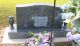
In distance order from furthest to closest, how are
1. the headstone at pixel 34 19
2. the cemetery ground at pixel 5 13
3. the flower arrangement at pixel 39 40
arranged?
the cemetery ground at pixel 5 13 → the headstone at pixel 34 19 → the flower arrangement at pixel 39 40

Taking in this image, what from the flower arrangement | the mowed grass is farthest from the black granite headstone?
the flower arrangement

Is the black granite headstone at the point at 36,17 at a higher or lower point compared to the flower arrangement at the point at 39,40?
higher

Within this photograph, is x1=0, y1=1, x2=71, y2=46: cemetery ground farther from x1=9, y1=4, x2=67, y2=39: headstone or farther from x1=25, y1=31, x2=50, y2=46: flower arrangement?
x1=25, y1=31, x2=50, y2=46: flower arrangement

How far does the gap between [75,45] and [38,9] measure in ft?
2.08

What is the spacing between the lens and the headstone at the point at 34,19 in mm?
2387

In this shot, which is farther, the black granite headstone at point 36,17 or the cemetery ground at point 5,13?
the cemetery ground at point 5,13

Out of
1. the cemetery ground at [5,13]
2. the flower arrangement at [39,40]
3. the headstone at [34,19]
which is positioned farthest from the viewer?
the cemetery ground at [5,13]

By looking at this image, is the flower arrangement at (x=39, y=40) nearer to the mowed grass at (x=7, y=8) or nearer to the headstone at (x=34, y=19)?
the headstone at (x=34, y=19)

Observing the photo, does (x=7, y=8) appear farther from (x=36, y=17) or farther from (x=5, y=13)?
(x=36, y=17)

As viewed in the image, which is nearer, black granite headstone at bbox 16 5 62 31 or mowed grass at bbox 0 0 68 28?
black granite headstone at bbox 16 5 62 31

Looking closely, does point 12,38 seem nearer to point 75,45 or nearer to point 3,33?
point 3,33

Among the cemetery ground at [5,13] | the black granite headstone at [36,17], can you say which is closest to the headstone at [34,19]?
the black granite headstone at [36,17]

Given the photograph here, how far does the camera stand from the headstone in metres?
2.39

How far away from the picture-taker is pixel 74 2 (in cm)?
178
